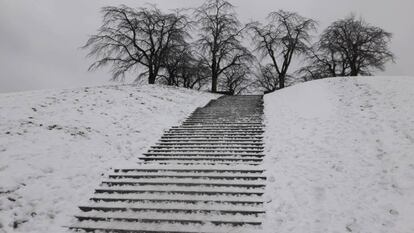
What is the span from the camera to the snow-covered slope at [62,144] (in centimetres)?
596

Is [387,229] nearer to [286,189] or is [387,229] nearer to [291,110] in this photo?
[286,189]

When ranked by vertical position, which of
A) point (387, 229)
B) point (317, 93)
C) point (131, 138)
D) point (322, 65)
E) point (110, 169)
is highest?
point (322, 65)

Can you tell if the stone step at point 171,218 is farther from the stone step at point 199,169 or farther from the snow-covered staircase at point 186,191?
the stone step at point 199,169

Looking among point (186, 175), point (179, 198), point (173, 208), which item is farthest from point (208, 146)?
point (173, 208)

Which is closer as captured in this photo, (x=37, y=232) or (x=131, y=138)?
(x=37, y=232)

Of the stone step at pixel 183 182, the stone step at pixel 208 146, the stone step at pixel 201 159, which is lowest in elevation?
the stone step at pixel 183 182

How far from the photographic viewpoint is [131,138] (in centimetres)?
991

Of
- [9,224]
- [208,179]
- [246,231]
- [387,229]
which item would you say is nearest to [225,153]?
[208,179]

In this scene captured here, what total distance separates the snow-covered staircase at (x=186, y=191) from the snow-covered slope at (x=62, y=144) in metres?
0.48

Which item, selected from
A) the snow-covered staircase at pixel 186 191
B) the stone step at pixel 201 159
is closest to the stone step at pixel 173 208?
the snow-covered staircase at pixel 186 191

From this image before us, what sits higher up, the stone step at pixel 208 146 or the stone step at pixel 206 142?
the stone step at pixel 206 142

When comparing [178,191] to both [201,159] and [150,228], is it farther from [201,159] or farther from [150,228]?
[201,159]

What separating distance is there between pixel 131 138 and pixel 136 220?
4.26m

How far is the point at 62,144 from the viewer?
8.28 m
